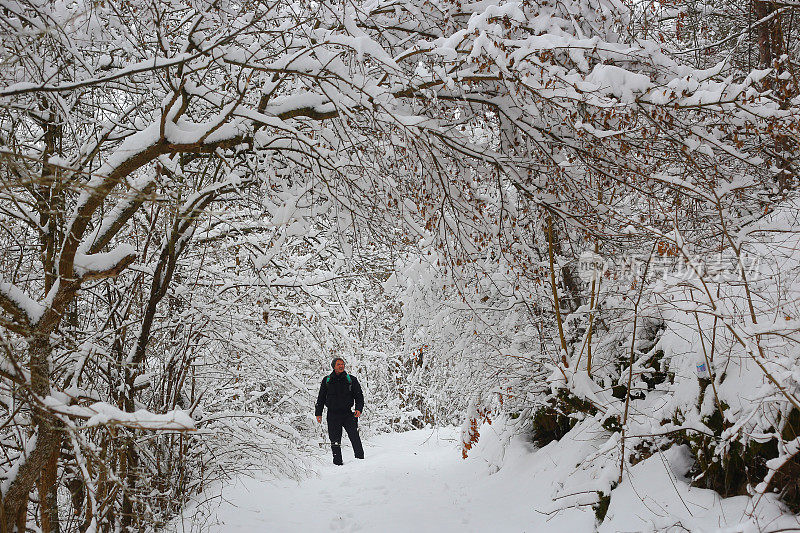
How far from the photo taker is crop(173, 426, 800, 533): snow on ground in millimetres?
3926

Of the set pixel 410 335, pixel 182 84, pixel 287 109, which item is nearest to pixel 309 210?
pixel 287 109

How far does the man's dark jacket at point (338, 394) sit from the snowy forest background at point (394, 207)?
5.54 feet

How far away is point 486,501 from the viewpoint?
683 cm

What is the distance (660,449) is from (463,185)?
2.63 metres

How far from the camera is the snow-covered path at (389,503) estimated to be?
6.08 m

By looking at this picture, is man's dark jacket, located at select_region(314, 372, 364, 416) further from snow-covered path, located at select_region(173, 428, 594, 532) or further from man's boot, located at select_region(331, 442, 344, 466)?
snow-covered path, located at select_region(173, 428, 594, 532)

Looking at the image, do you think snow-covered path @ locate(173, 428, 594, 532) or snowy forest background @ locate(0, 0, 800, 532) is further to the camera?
snow-covered path @ locate(173, 428, 594, 532)

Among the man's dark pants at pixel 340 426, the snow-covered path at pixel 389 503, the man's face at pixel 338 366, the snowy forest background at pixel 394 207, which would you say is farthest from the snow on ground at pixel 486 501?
the man's face at pixel 338 366

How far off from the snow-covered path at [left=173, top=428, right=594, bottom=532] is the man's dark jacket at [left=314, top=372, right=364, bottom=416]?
1159mm

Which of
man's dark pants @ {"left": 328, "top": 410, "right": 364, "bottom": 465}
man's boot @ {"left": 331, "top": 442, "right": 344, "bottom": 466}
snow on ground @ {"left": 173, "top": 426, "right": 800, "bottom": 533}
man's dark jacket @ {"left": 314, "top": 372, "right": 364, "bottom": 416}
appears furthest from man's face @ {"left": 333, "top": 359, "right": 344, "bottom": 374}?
snow on ground @ {"left": 173, "top": 426, "right": 800, "bottom": 533}

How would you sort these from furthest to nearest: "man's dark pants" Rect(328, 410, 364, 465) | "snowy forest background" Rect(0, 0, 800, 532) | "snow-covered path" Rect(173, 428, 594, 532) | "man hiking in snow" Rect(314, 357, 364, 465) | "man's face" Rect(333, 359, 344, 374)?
"man's dark pants" Rect(328, 410, 364, 465) → "man hiking in snow" Rect(314, 357, 364, 465) → "man's face" Rect(333, 359, 344, 374) → "snow-covered path" Rect(173, 428, 594, 532) → "snowy forest background" Rect(0, 0, 800, 532)

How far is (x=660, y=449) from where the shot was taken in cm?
456

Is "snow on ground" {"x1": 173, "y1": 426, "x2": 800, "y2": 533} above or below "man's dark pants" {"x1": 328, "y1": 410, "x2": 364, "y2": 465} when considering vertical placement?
below

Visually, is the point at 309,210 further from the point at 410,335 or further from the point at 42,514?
the point at 410,335
